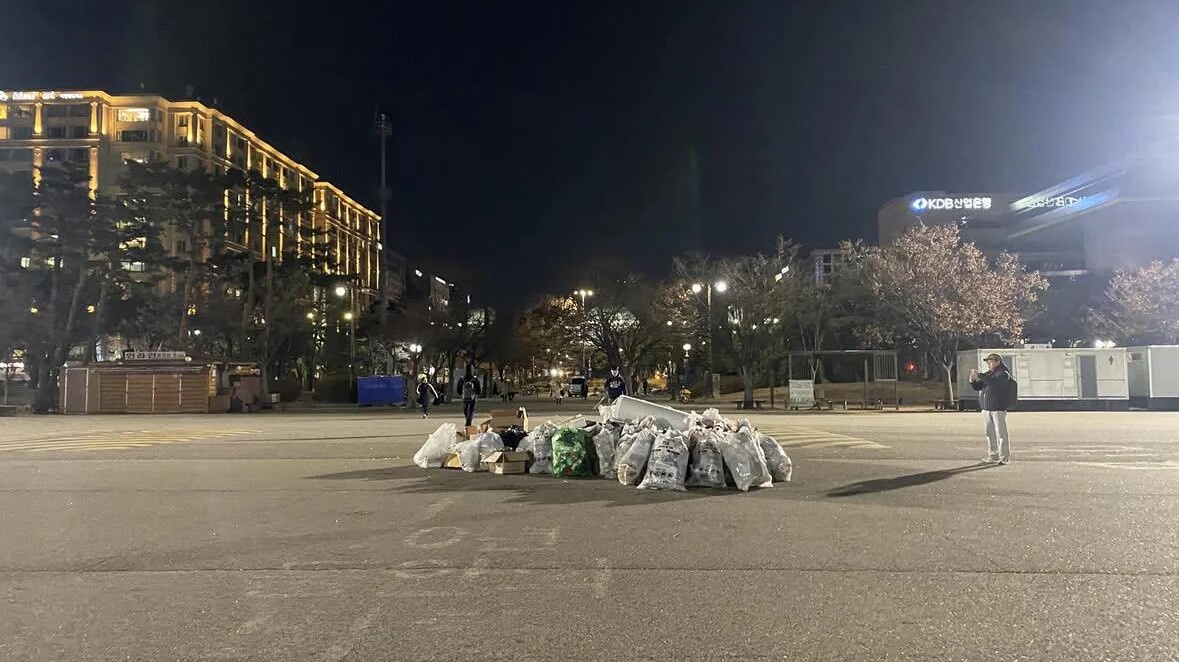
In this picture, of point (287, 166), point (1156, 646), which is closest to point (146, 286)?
point (1156, 646)

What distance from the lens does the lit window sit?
297 ft

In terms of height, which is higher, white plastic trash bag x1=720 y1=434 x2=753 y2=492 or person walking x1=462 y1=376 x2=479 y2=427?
person walking x1=462 y1=376 x2=479 y2=427

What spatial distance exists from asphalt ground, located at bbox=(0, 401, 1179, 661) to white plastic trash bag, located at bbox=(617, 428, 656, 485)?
1.50 ft

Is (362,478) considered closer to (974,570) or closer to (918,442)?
(974,570)

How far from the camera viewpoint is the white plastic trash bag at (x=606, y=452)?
11727 mm

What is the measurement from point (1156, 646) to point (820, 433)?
16.0 metres

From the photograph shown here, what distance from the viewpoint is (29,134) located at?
3546 inches

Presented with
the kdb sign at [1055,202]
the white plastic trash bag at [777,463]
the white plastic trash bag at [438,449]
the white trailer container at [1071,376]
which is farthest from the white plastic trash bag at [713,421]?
the kdb sign at [1055,202]

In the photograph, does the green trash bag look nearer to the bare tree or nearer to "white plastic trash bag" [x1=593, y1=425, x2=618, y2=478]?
"white plastic trash bag" [x1=593, y1=425, x2=618, y2=478]

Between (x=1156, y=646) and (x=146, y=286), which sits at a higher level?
(x=146, y=286)

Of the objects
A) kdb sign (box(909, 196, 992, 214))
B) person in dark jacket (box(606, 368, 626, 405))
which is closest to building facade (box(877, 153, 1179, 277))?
kdb sign (box(909, 196, 992, 214))

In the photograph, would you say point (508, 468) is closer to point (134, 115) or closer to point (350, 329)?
point (350, 329)

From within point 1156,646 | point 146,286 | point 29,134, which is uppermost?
point 29,134

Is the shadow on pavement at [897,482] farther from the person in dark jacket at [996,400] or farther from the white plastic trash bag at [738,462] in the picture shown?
the white plastic trash bag at [738,462]
